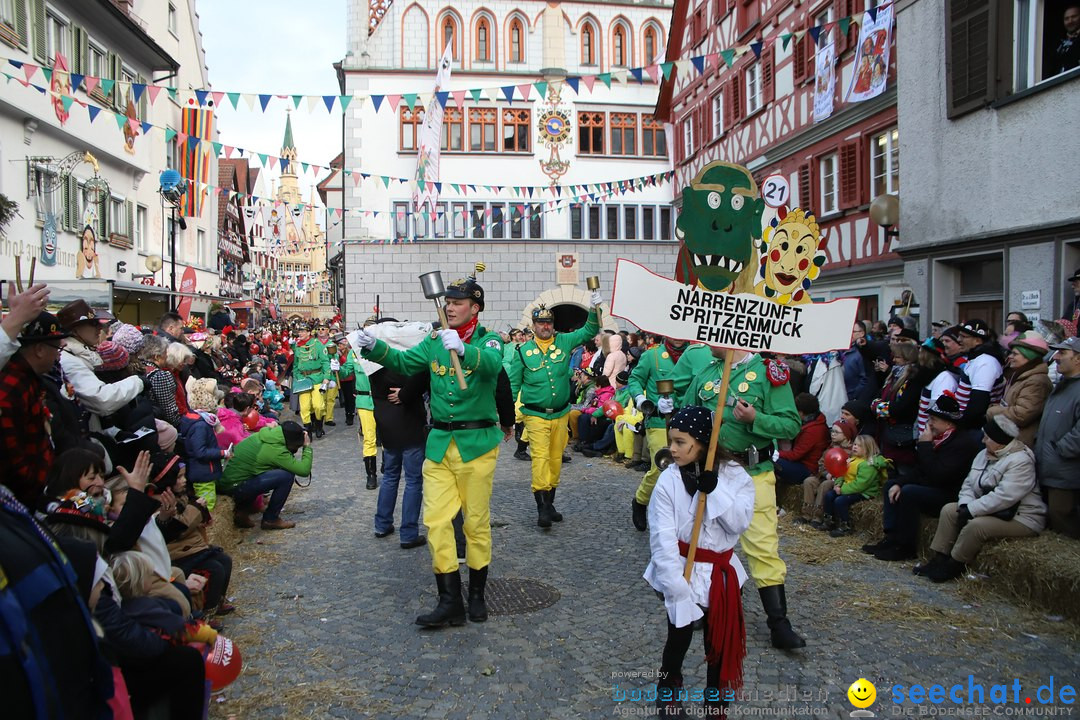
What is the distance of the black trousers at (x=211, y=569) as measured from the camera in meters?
5.04

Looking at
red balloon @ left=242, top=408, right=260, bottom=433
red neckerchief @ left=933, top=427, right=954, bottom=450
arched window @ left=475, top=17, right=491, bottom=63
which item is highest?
arched window @ left=475, top=17, right=491, bottom=63

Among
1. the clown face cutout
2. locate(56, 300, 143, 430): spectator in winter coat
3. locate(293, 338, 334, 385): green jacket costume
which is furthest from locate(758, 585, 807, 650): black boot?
locate(293, 338, 334, 385): green jacket costume

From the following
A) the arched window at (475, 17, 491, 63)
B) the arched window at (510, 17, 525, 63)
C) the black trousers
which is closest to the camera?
the black trousers

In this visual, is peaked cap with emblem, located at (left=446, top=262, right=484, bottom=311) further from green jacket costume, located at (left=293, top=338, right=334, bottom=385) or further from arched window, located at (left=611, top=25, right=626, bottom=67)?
arched window, located at (left=611, top=25, right=626, bottom=67)

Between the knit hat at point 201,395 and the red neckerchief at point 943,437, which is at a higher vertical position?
the knit hat at point 201,395

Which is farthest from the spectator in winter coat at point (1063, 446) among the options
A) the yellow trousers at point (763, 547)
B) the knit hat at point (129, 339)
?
the knit hat at point (129, 339)

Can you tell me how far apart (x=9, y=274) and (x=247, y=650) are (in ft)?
44.9

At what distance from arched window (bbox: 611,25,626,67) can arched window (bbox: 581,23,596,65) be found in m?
0.72

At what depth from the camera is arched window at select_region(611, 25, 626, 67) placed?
2958 centimetres

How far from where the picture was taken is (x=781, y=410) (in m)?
4.91

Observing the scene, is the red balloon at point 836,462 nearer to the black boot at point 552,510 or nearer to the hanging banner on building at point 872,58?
the black boot at point 552,510

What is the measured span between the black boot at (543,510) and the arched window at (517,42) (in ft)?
79.5

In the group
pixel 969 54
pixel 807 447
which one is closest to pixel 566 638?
pixel 807 447

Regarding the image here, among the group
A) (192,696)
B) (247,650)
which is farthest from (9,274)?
(192,696)
